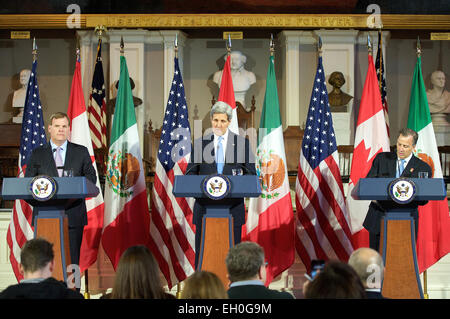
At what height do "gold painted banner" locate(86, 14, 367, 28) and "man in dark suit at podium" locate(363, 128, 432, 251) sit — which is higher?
"gold painted banner" locate(86, 14, 367, 28)

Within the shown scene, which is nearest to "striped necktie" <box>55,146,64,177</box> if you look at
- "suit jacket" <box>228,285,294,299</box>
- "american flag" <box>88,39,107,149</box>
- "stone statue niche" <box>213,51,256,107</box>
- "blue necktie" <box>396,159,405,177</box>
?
"suit jacket" <box>228,285,294,299</box>

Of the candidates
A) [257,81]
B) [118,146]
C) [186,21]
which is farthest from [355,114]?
[118,146]

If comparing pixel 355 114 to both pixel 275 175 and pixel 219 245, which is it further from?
pixel 219 245

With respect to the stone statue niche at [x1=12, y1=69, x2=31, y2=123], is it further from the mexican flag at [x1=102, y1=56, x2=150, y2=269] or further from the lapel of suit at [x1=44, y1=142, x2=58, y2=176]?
the lapel of suit at [x1=44, y1=142, x2=58, y2=176]

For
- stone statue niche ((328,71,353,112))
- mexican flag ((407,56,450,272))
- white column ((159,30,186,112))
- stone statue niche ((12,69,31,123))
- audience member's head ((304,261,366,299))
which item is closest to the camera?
audience member's head ((304,261,366,299))

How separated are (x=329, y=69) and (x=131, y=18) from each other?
2.89 metres

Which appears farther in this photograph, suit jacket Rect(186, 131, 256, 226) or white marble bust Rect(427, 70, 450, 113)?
white marble bust Rect(427, 70, 450, 113)

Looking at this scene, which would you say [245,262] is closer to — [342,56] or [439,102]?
[342,56]

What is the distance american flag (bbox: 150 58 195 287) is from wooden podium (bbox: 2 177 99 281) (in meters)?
1.36

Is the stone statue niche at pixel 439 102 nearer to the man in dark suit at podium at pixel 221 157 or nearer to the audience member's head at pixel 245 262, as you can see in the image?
the man in dark suit at podium at pixel 221 157

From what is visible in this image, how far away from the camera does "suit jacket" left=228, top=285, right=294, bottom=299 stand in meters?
3.18

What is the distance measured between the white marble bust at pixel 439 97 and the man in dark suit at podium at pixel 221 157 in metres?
5.46

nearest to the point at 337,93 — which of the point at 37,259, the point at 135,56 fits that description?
the point at 135,56

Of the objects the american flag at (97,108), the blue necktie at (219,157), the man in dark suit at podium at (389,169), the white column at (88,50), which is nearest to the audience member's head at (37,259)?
the blue necktie at (219,157)
